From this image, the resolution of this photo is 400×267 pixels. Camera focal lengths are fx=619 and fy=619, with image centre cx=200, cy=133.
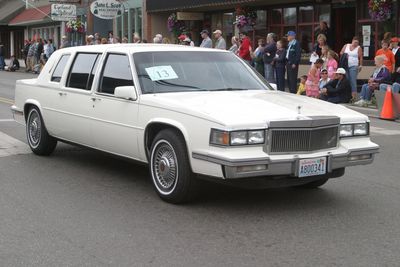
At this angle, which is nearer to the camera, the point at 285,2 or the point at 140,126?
the point at 140,126

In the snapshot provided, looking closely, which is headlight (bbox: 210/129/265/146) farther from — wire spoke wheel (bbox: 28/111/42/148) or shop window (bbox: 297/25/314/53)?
shop window (bbox: 297/25/314/53)

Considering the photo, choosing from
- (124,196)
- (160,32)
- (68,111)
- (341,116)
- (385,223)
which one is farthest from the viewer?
(160,32)

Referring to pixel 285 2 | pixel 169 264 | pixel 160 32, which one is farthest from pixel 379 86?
pixel 160 32

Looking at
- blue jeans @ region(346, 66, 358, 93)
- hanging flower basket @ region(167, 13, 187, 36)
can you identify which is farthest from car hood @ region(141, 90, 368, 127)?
hanging flower basket @ region(167, 13, 187, 36)

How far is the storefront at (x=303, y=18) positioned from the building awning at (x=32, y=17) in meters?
15.2

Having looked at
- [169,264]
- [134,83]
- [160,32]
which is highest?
[160,32]

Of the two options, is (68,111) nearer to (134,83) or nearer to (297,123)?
(134,83)

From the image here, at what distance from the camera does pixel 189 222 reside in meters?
5.62

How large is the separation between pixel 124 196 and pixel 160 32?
84.8 ft

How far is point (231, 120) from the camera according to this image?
18.6ft

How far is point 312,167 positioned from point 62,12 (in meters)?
27.6

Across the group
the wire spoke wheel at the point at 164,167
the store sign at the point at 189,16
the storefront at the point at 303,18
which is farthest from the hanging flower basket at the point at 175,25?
the wire spoke wheel at the point at 164,167

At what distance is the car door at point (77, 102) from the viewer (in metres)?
7.59

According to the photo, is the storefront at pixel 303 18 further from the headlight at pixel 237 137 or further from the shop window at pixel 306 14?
the headlight at pixel 237 137
